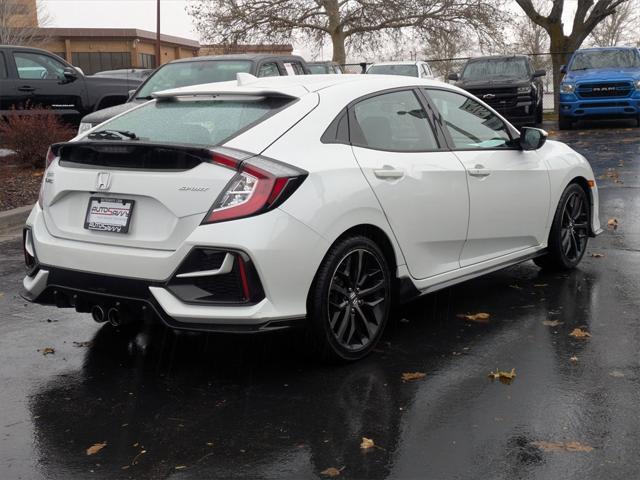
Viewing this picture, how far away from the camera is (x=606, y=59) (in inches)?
830

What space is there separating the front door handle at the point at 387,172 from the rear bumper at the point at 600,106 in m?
16.2

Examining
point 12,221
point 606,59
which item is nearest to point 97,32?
point 606,59

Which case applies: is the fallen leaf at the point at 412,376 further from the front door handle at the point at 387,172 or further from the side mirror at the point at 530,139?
the side mirror at the point at 530,139

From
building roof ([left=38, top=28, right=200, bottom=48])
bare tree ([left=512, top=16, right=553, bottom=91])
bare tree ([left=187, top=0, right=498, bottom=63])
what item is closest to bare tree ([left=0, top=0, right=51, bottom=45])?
building roof ([left=38, top=28, right=200, bottom=48])

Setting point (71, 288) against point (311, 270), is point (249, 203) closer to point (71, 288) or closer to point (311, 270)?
point (311, 270)

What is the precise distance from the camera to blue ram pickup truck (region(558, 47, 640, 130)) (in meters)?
19.6

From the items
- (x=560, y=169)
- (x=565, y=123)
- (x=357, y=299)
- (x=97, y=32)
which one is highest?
(x=97, y=32)

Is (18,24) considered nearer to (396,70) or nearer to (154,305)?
(396,70)

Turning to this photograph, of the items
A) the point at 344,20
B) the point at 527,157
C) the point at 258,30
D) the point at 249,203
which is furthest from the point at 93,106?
the point at 344,20

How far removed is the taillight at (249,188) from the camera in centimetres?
426

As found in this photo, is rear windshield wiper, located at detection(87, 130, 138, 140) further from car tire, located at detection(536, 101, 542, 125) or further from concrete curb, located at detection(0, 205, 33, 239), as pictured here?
car tire, located at detection(536, 101, 542, 125)

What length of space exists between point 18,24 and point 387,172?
6118cm

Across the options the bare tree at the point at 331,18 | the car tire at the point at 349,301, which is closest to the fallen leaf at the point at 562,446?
the car tire at the point at 349,301

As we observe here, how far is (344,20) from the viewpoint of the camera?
41031mm
